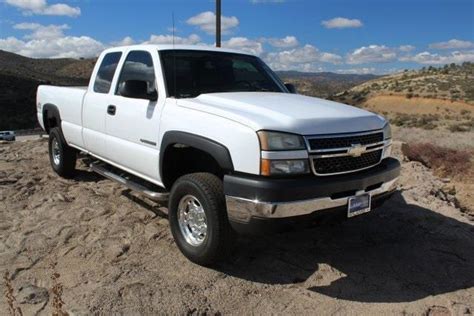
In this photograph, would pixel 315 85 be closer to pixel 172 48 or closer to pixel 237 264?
pixel 172 48

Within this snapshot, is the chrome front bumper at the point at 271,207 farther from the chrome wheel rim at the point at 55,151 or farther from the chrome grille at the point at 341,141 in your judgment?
the chrome wheel rim at the point at 55,151

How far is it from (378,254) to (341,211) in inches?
43.6

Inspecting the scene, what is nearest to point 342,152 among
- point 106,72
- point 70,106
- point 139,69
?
point 139,69

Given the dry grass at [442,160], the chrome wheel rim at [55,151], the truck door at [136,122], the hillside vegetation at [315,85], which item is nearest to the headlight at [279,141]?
the truck door at [136,122]

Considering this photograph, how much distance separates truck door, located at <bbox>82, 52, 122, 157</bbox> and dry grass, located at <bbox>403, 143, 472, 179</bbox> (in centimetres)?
719

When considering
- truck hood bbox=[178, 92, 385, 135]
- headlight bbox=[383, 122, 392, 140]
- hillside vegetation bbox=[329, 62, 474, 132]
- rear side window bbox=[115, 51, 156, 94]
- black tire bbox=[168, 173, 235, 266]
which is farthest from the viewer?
hillside vegetation bbox=[329, 62, 474, 132]

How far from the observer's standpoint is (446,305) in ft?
12.6

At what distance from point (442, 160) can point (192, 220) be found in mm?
9497

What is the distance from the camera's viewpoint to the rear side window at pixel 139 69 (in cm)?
511

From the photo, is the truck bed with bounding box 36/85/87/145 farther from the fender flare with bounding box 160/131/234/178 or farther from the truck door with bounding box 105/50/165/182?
the fender flare with bounding box 160/131/234/178

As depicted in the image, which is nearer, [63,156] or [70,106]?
[70,106]

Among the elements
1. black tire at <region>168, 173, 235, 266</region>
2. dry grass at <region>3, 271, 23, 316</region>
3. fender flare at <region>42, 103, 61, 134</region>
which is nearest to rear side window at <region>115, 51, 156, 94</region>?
black tire at <region>168, 173, 235, 266</region>

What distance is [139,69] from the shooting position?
5.40 metres

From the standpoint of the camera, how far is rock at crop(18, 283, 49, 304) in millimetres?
3805
